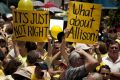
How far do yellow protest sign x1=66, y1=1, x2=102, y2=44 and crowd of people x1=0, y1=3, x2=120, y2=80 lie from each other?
0.54 ft

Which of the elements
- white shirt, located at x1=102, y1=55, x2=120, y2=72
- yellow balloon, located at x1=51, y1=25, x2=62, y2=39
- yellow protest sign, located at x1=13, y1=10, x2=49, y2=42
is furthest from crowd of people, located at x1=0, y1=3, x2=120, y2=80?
yellow balloon, located at x1=51, y1=25, x2=62, y2=39

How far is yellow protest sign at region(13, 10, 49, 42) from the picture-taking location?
413 inches

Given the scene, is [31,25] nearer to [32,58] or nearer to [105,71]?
[32,58]

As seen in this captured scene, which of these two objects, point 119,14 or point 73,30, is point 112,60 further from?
point 119,14

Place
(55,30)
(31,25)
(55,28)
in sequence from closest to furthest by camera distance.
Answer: (31,25) < (55,30) < (55,28)

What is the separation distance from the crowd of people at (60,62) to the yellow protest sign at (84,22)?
0.54ft

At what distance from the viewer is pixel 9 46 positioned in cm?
1152

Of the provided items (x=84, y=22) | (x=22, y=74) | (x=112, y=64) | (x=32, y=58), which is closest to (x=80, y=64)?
(x=22, y=74)

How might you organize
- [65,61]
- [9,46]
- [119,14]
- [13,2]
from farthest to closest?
[13,2] < [119,14] < [9,46] < [65,61]

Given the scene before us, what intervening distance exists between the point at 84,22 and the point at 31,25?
102 centimetres

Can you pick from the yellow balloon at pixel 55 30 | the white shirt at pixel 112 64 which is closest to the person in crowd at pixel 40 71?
the white shirt at pixel 112 64

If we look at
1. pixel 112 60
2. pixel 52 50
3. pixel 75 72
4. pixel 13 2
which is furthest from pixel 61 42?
pixel 13 2

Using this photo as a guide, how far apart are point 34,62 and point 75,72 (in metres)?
1.49

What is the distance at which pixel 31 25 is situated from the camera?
1065 cm
